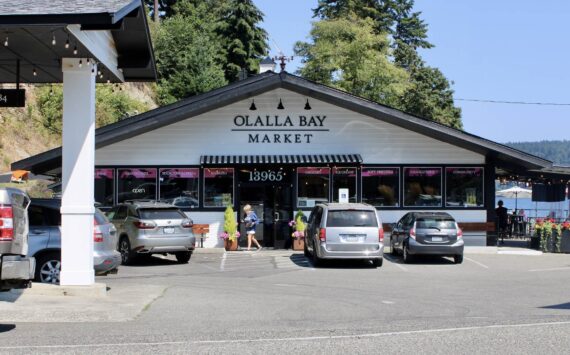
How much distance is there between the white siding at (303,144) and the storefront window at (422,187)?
1.34 ft

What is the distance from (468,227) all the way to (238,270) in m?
10.8

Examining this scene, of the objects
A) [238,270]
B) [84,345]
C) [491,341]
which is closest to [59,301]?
[84,345]

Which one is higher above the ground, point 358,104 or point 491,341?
point 358,104

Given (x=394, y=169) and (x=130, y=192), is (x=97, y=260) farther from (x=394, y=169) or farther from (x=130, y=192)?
(x=394, y=169)

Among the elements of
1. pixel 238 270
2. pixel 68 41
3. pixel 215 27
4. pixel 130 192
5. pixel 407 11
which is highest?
pixel 407 11

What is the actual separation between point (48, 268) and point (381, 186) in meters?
15.3

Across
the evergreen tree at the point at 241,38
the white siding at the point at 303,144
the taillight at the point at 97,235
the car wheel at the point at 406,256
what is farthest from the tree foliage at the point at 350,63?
→ the taillight at the point at 97,235

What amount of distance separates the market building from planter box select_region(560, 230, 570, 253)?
2.50 meters

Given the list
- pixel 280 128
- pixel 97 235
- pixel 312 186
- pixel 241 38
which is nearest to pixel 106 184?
pixel 280 128

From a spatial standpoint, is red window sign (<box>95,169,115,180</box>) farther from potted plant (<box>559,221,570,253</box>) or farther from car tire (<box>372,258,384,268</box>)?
potted plant (<box>559,221,570,253</box>)

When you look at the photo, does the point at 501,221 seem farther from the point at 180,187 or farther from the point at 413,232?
the point at 180,187

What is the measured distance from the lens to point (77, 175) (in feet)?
42.1

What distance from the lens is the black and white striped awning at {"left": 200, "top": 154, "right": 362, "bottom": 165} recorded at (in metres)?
25.9

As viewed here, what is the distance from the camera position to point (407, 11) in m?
83.2
